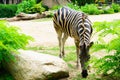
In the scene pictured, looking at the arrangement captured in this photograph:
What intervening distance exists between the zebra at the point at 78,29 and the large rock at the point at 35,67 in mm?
540

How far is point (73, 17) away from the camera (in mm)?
9297

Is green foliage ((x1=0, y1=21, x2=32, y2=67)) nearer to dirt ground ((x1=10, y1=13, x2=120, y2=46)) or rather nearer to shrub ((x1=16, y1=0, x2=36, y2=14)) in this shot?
dirt ground ((x1=10, y1=13, x2=120, y2=46))

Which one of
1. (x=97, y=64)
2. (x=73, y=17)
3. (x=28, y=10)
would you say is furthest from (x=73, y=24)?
(x=28, y=10)

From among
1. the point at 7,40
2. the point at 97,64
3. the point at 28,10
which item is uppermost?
the point at 7,40

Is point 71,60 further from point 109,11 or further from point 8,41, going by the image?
point 109,11

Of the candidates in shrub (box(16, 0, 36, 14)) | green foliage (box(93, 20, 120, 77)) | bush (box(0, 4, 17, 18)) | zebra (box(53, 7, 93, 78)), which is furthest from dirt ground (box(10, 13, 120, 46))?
bush (box(0, 4, 17, 18))

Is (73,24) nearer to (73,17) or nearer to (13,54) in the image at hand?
(73,17)

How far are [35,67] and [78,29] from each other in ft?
4.86

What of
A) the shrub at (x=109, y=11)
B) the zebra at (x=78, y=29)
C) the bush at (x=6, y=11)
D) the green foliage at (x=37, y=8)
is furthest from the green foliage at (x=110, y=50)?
the bush at (x=6, y=11)

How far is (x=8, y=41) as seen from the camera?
7.87 m

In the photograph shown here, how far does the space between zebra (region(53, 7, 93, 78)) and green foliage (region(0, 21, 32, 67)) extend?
4.31ft

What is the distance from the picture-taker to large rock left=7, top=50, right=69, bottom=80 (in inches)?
305

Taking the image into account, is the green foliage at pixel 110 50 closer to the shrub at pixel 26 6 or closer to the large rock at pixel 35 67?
the large rock at pixel 35 67

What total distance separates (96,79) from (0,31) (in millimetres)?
2396
